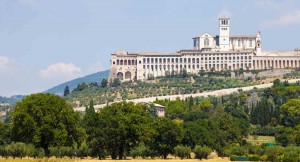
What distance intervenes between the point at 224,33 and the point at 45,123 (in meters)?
117

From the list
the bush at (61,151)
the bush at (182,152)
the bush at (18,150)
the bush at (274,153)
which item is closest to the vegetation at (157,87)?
the bush at (182,152)

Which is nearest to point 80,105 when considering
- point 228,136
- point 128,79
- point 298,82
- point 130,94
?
point 130,94

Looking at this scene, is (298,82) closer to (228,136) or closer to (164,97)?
(164,97)

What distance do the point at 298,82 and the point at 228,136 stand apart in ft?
213

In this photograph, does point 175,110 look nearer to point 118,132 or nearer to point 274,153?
point 118,132

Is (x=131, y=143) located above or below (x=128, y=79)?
below

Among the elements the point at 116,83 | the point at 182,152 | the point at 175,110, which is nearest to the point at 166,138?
the point at 182,152

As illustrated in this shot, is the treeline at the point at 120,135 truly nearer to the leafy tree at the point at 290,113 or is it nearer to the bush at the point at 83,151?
the bush at the point at 83,151

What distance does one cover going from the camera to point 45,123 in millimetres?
82625

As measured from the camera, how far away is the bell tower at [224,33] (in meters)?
196

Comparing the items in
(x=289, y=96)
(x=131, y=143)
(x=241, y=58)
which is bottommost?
(x=131, y=143)

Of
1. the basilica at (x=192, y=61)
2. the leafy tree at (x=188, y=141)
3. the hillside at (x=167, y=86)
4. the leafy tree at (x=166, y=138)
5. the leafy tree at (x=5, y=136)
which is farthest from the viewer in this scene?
the basilica at (x=192, y=61)

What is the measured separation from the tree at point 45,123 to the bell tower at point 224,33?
113071mm

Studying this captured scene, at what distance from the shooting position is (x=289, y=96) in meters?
148
